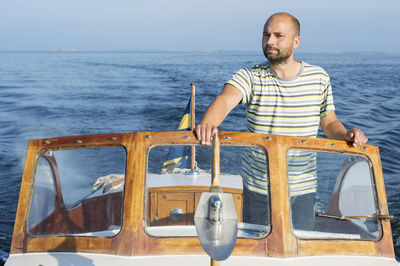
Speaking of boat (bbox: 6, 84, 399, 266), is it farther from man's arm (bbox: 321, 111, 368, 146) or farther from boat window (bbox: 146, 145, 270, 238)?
man's arm (bbox: 321, 111, 368, 146)

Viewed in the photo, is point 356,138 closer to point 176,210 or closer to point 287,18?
point 287,18

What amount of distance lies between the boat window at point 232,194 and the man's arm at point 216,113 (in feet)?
0.39

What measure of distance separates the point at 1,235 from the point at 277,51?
4.37 m

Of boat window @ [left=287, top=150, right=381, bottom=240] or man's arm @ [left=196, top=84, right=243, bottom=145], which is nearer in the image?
man's arm @ [left=196, top=84, right=243, bottom=145]

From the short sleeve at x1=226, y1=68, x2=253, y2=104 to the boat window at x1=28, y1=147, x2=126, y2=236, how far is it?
0.72 m

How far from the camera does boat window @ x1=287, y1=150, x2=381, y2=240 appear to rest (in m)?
2.23

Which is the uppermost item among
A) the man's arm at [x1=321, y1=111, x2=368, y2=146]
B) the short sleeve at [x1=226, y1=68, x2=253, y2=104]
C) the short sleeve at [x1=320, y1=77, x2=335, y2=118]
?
the short sleeve at [x1=226, y1=68, x2=253, y2=104]

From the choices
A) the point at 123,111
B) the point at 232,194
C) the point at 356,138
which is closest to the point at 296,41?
the point at 356,138

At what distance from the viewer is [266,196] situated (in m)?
2.18

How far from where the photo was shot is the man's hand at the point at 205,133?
2.07m

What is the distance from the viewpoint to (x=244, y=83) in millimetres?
2410

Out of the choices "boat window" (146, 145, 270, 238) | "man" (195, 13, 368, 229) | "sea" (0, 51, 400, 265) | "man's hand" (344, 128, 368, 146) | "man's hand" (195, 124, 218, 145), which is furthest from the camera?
"sea" (0, 51, 400, 265)

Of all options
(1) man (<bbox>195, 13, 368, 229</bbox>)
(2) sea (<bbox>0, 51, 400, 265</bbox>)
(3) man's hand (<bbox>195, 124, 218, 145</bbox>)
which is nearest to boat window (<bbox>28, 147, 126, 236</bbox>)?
(3) man's hand (<bbox>195, 124, 218, 145</bbox>)

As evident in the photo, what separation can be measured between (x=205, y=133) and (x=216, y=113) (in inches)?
7.0
